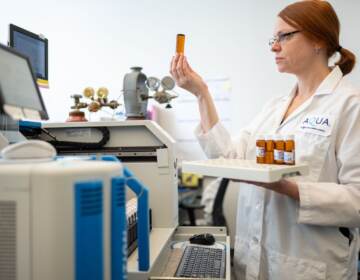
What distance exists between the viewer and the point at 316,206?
3.20 feet

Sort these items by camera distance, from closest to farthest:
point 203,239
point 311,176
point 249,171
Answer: point 249,171
point 311,176
point 203,239

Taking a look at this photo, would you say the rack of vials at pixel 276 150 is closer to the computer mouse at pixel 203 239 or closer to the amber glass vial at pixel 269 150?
the amber glass vial at pixel 269 150

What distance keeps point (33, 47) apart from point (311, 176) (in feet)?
3.87

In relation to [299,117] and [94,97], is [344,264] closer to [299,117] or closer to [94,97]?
[299,117]

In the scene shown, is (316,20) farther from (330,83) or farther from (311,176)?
(311,176)

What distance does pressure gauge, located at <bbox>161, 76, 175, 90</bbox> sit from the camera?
4.18ft

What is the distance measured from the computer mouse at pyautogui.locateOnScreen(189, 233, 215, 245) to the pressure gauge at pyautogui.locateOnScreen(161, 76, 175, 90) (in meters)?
0.58

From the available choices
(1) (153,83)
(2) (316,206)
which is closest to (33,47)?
(1) (153,83)

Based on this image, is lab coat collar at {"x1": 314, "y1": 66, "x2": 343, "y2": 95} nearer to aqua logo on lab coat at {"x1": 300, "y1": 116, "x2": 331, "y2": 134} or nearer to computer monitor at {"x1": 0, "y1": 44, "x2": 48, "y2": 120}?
aqua logo on lab coat at {"x1": 300, "y1": 116, "x2": 331, "y2": 134}

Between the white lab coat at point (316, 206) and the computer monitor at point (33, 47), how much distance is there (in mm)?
936

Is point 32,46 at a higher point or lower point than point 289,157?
higher

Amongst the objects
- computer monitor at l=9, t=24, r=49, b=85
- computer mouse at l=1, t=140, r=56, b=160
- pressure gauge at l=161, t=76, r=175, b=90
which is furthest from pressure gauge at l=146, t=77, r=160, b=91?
computer mouse at l=1, t=140, r=56, b=160

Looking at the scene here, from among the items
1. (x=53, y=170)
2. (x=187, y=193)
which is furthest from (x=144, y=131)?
(x=187, y=193)

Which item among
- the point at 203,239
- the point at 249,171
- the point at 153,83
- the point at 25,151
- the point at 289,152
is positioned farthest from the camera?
the point at 153,83
